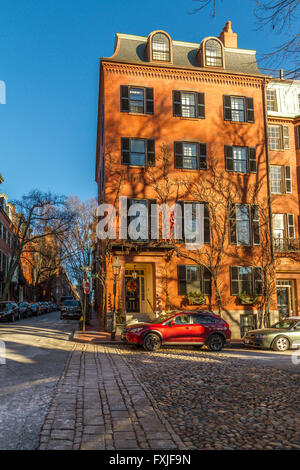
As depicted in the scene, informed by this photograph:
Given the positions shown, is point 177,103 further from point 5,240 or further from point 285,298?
point 5,240

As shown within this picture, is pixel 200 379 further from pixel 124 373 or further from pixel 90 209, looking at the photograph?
pixel 90 209

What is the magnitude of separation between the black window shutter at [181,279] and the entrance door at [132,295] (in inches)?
100

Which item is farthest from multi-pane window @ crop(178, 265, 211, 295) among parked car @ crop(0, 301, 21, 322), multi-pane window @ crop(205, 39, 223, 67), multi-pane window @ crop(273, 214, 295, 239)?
parked car @ crop(0, 301, 21, 322)

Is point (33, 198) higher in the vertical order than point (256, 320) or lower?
higher

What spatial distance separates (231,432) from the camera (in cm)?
560

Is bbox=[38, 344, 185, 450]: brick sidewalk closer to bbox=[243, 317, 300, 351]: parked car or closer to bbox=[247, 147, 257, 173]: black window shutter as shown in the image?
bbox=[243, 317, 300, 351]: parked car

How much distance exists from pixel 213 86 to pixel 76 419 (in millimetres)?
22328

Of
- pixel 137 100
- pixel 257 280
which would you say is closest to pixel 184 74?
pixel 137 100

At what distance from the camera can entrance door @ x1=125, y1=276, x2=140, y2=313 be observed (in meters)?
23.4

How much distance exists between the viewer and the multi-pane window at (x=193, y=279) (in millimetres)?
22531

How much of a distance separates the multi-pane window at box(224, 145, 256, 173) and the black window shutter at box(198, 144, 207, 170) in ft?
4.44

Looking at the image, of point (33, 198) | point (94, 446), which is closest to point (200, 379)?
point (94, 446)

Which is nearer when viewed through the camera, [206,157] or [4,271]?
[206,157]
